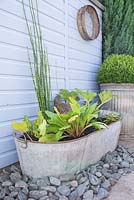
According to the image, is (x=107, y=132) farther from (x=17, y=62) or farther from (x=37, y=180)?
(x=17, y=62)

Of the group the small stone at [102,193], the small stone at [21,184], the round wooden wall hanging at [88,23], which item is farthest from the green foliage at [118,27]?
the small stone at [21,184]

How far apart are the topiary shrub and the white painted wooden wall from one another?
0.32 metres

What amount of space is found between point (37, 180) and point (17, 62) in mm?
1042

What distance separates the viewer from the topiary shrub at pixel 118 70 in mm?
3062

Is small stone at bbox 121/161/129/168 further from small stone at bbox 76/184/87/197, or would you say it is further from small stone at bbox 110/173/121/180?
small stone at bbox 76/184/87/197

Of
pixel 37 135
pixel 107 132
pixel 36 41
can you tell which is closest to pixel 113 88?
pixel 107 132

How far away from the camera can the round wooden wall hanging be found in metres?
3.14

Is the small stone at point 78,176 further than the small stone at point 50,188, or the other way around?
the small stone at point 78,176

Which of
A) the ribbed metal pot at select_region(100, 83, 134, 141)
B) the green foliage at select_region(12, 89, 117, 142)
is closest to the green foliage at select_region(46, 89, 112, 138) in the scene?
the green foliage at select_region(12, 89, 117, 142)

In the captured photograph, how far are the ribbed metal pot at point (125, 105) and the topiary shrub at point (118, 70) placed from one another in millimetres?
68

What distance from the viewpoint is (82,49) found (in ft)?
→ 10.8

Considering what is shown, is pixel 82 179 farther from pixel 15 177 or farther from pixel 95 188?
pixel 15 177

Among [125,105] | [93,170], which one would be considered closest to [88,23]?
[125,105]

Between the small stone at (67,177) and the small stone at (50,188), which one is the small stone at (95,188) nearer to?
the small stone at (67,177)
